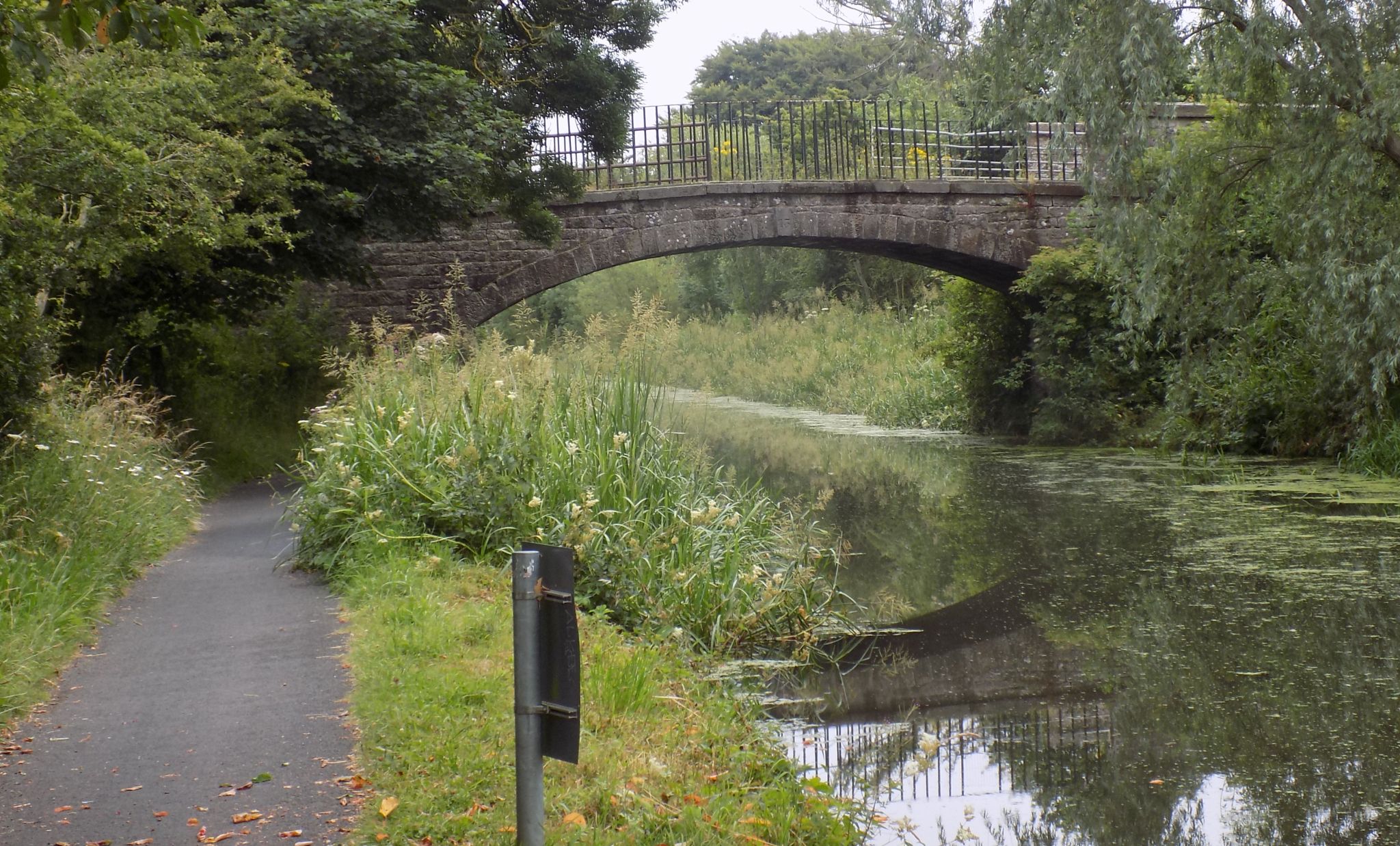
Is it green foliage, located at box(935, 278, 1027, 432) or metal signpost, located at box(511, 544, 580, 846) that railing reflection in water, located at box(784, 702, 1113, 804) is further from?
green foliage, located at box(935, 278, 1027, 432)

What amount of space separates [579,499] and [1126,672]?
8.27 feet

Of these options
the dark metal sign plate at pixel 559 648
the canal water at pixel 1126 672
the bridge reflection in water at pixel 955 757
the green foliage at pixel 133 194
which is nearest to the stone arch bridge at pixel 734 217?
the green foliage at pixel 133 194

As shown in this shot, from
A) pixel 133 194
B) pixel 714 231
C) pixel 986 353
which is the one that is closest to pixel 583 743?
pixel 133 194

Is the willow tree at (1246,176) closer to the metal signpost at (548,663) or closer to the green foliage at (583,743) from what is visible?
the green foliage at (583,743)

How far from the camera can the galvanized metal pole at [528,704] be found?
2654mm

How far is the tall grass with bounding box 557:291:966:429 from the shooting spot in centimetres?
2019

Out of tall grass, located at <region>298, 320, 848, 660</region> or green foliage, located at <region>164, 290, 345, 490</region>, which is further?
green foliage, located at <region>164, 290, 345, 490</region>

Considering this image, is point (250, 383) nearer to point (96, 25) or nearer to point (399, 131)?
point (399, 131)

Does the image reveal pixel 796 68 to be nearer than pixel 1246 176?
No

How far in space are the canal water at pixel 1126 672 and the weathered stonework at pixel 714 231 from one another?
677cm

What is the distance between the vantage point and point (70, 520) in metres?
6.31

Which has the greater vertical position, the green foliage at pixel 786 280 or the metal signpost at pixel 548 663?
the green foliage at pixel 786 280

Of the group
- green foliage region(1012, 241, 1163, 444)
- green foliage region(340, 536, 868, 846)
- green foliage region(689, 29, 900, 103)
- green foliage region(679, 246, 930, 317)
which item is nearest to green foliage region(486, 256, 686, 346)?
green foliage region(679, 246, 930, 317)

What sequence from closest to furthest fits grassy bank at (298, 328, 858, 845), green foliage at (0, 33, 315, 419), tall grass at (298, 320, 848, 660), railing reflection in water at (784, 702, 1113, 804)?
grassy bank at (298, 328, 858, 845) < railing reflection in water at (784, 702, 1113, 804) < tall grass at (298, 320, 848, 660) < green foliage at (0, 33, 315, 419)
